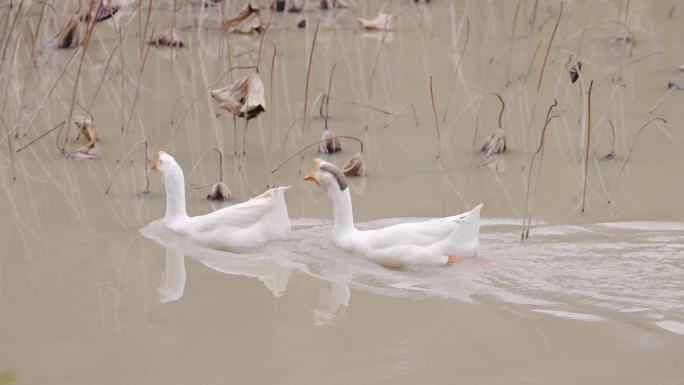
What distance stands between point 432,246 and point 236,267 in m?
1.05

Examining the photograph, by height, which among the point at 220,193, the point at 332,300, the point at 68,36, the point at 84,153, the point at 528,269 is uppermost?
the point at 68,36

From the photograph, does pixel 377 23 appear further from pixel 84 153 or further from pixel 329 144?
pixel 84 153

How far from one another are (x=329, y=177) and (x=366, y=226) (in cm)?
49

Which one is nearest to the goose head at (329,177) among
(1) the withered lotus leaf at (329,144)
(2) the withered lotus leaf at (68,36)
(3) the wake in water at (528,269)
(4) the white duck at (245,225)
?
(4) the white duck at (245,225)

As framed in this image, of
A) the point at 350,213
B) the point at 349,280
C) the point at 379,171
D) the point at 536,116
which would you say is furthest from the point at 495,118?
the point at 349,280

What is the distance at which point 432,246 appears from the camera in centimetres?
613

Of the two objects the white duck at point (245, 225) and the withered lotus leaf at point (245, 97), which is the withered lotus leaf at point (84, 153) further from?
the white duck at point (245, 225)

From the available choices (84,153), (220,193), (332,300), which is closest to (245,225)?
(220,193)

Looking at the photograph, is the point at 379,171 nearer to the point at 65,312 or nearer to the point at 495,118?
the point at 495,118

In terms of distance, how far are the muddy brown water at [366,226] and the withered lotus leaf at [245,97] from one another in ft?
1.82

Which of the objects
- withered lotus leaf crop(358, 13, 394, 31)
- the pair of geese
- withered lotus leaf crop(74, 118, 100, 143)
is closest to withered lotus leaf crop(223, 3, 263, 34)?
withered lotus leaf crop(358, 13, 394, 31)

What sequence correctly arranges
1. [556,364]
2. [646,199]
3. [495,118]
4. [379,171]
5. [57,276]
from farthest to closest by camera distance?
[495,118] < [379,171] < [646,199] < [57,276] < [556,364]

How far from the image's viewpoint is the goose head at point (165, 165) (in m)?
6.86

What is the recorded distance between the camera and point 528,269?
5977mm
